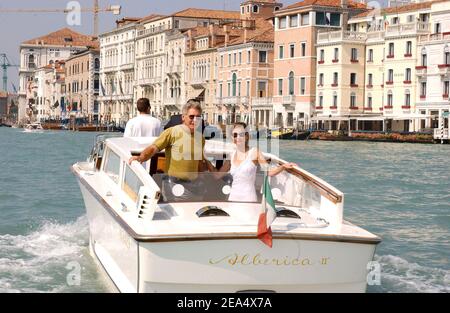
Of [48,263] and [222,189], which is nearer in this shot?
[222,189]

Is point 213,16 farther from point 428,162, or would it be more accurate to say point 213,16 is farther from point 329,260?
point 329,260

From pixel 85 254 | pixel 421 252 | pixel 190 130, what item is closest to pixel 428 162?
pixel 421 252

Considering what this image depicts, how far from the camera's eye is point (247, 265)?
199 inches

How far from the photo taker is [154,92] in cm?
7319

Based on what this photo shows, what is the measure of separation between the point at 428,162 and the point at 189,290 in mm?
20922

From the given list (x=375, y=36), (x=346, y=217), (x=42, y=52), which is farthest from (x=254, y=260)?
(x=42, y=52)

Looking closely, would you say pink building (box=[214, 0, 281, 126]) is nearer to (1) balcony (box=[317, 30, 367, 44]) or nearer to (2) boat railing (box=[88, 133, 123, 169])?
(1) balcony (box=[317, 30, 367, 44])

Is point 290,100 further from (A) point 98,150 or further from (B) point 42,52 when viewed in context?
(B) point 42,52

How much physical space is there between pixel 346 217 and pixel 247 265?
649 centimetres

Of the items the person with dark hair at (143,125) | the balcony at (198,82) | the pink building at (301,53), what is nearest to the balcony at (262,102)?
the pink building at (301,53)

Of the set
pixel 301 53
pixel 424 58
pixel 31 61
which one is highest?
pixel 31 61

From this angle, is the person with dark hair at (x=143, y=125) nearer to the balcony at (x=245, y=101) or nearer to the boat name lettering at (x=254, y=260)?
the boat name lettering at (x=254, y=260)

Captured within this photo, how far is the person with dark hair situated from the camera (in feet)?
23.9

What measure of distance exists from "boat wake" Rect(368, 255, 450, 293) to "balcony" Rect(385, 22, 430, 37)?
3615cm
